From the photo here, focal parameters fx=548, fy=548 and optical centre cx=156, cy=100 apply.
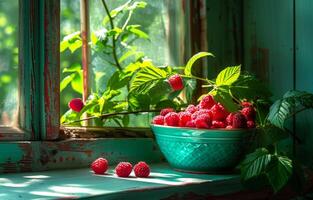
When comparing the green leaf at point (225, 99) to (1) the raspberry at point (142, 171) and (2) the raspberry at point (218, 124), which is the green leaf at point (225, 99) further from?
(1) the raspberry at point (142, 171)

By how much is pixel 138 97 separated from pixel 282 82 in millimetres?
410


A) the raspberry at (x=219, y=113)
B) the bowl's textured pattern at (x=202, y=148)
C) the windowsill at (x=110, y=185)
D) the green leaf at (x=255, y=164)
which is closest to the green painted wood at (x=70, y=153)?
the windowsill at (x=110, y=185)

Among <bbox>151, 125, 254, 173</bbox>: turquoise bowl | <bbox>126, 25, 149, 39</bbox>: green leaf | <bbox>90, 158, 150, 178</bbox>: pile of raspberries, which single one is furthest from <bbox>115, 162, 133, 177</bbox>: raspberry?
<bbox>126, 25, 149, 39</bbox>: green leaf

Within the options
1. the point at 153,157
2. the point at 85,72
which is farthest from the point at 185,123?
the point at 85,72

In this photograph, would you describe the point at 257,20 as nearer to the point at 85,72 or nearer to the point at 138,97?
the point at 138,97

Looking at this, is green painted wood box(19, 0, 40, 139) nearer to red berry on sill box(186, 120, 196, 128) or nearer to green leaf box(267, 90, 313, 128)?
red berry on sill box(186, 120, 196, 128)

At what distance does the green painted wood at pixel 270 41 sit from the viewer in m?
1.53

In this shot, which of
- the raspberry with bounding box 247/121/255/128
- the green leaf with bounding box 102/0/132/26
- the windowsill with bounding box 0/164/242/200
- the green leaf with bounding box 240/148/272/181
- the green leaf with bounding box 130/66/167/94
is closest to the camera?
the windowsill with bounding box 0/164/242/200

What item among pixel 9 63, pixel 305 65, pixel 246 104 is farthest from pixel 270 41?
pixel 9 63

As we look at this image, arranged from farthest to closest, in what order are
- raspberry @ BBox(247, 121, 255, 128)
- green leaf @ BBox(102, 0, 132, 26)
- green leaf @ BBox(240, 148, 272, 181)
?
green leaf @ BBox(102, 0, 132, 26), raspberry @ BBox(247, 121, 255, 128), green leaf @ BBox(240, 148, 272, 181)

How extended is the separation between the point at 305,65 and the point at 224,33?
0.30m

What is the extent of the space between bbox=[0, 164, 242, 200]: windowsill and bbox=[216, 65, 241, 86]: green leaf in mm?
237

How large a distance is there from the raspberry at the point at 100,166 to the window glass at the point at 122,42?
0.20m

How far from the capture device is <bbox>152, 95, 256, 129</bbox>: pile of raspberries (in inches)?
51.5
